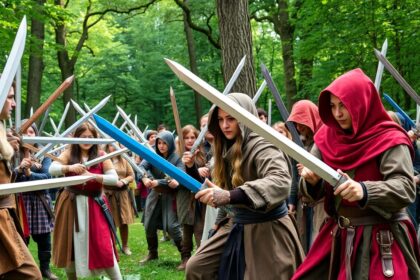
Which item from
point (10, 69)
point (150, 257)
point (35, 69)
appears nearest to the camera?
point (10, 69)

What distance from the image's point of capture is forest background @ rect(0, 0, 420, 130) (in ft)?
34.1

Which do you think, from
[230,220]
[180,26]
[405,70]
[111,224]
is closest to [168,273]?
[111,224]

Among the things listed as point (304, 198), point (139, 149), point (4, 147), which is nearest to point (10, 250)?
point (4, 147)

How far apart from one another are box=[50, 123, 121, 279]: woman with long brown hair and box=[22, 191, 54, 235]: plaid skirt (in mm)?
1130

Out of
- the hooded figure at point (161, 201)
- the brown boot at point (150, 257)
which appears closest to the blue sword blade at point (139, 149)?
the hooded figure at point (161, 201)

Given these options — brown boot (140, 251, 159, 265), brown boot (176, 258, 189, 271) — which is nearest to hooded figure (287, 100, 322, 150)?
brown boot (176, 258, 189, 271)

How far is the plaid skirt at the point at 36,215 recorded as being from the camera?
7.07 meters

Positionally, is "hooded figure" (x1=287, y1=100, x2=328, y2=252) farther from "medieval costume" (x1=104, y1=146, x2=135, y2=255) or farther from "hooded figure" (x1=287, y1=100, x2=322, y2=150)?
"medieval costume" (x1=104, y1=146, x2=135, y2=255)

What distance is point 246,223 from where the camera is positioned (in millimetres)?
3996

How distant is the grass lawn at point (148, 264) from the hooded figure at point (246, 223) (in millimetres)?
2035

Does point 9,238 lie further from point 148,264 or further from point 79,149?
point 148,264

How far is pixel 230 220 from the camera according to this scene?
14.1 ft

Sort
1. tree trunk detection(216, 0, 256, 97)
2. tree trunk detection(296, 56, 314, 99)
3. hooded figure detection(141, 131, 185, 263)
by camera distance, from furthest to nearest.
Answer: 1. tree trunk detection(296, 56, 314, 99)
2. tree trunk detection(216, 0, 256, 97)
3. hooded figure detection(141, 131, 185, 263)

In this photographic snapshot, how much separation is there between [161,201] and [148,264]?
0.90 meters
